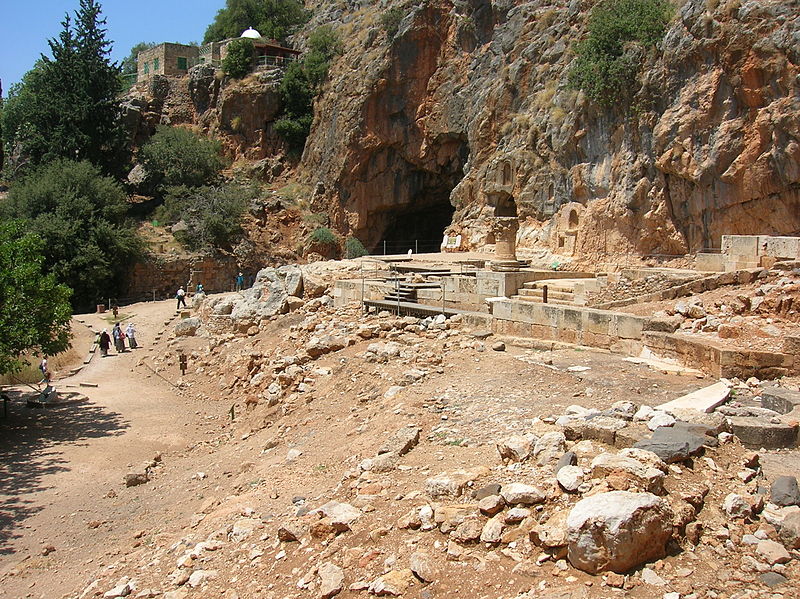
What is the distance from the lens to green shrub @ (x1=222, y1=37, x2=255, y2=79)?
37.7 metres

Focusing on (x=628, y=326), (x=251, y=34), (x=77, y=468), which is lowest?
(x=77, y=468)

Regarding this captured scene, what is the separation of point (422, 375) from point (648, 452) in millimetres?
5291

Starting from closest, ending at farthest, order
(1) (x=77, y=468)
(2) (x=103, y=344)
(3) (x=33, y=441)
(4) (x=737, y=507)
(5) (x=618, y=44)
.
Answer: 1. (4) (x=737, y=507)
2. (1) (x=77, y=468)
3. (3) (x=33, y=441)
4. (2) (x=103, y=344)
5. (5) (x=618, y=44)

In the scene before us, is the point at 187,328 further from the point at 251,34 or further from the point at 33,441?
the point at 251,34

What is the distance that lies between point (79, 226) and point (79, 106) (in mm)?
8645

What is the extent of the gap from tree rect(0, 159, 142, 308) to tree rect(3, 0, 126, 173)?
11.3 ft

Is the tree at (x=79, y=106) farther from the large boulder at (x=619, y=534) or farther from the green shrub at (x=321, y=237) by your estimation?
the large boulder at (x=619, y=534)

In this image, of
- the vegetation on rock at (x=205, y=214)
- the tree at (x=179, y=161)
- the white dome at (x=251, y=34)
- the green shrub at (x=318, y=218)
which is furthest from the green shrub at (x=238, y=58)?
the green shrub at (x=318, y=218)

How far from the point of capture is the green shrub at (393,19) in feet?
106

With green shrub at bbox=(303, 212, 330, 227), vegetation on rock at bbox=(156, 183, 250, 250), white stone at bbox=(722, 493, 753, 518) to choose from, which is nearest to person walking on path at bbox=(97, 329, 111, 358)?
vegetation on rock at bbox=(156, 183, 250, 250)

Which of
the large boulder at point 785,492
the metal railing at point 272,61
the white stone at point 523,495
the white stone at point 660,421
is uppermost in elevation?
the metal railing at point 272,61

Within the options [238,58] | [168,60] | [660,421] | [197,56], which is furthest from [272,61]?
[660,421]

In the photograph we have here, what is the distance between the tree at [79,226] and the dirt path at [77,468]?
1024cm

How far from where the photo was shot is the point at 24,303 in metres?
12.2
